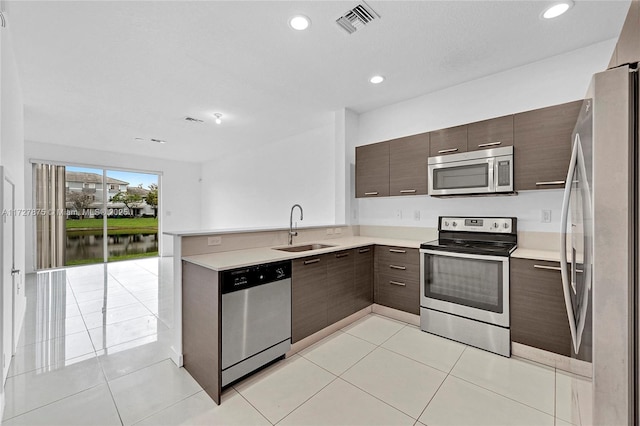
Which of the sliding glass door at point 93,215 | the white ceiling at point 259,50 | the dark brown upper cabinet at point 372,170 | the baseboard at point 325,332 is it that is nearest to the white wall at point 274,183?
the dark brown upper cabinet at point 372,170

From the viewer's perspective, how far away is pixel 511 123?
8.25 feet

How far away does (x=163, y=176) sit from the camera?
7.25 meters

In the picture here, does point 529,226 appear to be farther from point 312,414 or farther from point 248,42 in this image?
point 248,42

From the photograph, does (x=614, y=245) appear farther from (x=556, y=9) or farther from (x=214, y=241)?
(x=214, y=241)

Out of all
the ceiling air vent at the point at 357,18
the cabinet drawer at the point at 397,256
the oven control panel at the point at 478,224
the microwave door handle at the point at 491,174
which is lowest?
the cabinet drawer at the point at 397,256

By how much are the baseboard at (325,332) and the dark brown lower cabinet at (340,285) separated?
76 millimetres

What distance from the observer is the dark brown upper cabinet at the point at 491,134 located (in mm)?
2535

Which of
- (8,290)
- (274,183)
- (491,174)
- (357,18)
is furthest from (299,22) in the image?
(274,183)

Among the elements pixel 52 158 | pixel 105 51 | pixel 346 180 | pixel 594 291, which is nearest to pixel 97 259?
pixel 52 158

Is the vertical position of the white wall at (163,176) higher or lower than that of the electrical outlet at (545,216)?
higher

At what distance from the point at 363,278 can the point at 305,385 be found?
136 centimetres

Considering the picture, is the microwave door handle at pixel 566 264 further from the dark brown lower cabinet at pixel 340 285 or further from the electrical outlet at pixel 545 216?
the dark brown lower cabinet at pixel 340 285

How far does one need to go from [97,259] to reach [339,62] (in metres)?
6.82

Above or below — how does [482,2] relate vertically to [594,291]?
above
